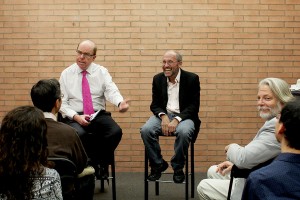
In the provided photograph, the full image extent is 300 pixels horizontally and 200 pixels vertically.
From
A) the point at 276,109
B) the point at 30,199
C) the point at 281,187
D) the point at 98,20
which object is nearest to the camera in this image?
the point at 281,187

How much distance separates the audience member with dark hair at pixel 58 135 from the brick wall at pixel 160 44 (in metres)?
2.73

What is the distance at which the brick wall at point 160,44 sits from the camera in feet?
20.5

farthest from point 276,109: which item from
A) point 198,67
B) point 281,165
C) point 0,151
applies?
point 198,67

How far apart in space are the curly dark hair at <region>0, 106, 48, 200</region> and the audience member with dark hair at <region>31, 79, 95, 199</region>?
2.36 feet

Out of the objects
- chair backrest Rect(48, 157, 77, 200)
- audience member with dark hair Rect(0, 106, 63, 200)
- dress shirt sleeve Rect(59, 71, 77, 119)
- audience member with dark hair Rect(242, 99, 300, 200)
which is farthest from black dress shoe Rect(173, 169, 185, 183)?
audience member with dark hair Rect(242, 99, 300, 200)

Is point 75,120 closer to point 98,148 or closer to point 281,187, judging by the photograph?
point 98,148

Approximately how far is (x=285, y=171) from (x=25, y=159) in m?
1.21

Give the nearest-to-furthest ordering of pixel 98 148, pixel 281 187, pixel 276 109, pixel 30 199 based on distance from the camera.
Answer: pixel 281 187
pixel 30 199
pixel 276 109
pixel 98 148

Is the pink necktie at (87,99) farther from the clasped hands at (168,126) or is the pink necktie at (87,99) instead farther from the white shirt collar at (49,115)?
the white shirt collar at (49,115)

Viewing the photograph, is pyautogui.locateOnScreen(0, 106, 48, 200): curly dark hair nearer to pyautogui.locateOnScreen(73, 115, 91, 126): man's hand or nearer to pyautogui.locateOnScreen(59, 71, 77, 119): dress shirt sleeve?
pyautogui.locateOnScreen(73, 115, 91, 126): man's hand

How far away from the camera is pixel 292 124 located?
196 cm

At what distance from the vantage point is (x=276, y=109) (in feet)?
11.6

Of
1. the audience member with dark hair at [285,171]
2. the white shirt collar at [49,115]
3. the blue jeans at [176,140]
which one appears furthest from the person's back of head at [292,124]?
the blue jeans at [176,140]

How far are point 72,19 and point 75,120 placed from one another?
5.74 ft
